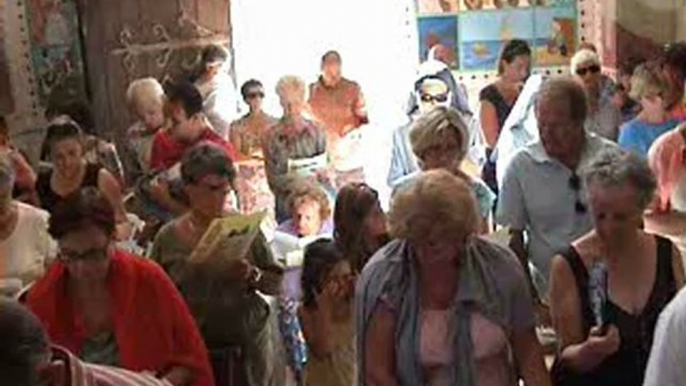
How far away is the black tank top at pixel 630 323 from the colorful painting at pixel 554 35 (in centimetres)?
561

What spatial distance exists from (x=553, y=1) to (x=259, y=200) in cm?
270

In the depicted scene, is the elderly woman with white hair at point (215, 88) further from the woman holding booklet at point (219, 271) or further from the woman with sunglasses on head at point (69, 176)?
the woman holding booklet at point (219, 271)

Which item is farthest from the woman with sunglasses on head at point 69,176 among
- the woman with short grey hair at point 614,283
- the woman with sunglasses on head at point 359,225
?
the woman with short grey hair at point 614,283

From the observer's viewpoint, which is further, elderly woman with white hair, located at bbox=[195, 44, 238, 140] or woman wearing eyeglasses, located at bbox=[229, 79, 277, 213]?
elderly woman with white hair, located at bbox=[195, 44, 238, 140]

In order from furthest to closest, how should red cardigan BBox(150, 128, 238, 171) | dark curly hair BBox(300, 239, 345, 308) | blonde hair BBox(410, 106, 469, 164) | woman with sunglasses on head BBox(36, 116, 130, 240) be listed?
red cardigan BBox(150, 128, 238, 171) → woman with sunglasses on head BBox(36, 116, 130, 240) → blonde hair BBox(410, 106, 469, 164) → dark curly hair BBox(300, 239, 345, 308)

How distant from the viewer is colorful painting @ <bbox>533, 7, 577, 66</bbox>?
8.50 meters

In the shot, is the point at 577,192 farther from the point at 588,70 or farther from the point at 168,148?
the point at 588,70

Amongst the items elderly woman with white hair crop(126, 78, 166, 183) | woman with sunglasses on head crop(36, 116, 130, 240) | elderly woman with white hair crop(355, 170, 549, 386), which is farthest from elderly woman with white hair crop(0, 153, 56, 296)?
elderly woman with white hair crop(355, 170, 549, 386)

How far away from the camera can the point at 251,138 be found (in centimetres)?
729

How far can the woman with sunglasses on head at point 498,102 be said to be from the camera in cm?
654

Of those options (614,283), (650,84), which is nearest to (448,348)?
(614,283)

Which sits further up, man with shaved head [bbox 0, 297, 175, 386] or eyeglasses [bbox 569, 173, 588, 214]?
man with shaved head [bbox 0, 297, 175, 386]

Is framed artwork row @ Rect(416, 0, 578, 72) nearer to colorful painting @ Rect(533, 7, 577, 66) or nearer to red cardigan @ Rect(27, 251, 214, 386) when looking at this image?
colorful painting @ Rect(533, 7, 577, 66)

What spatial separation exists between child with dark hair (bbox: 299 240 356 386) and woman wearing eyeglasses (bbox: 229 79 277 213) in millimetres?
3041
